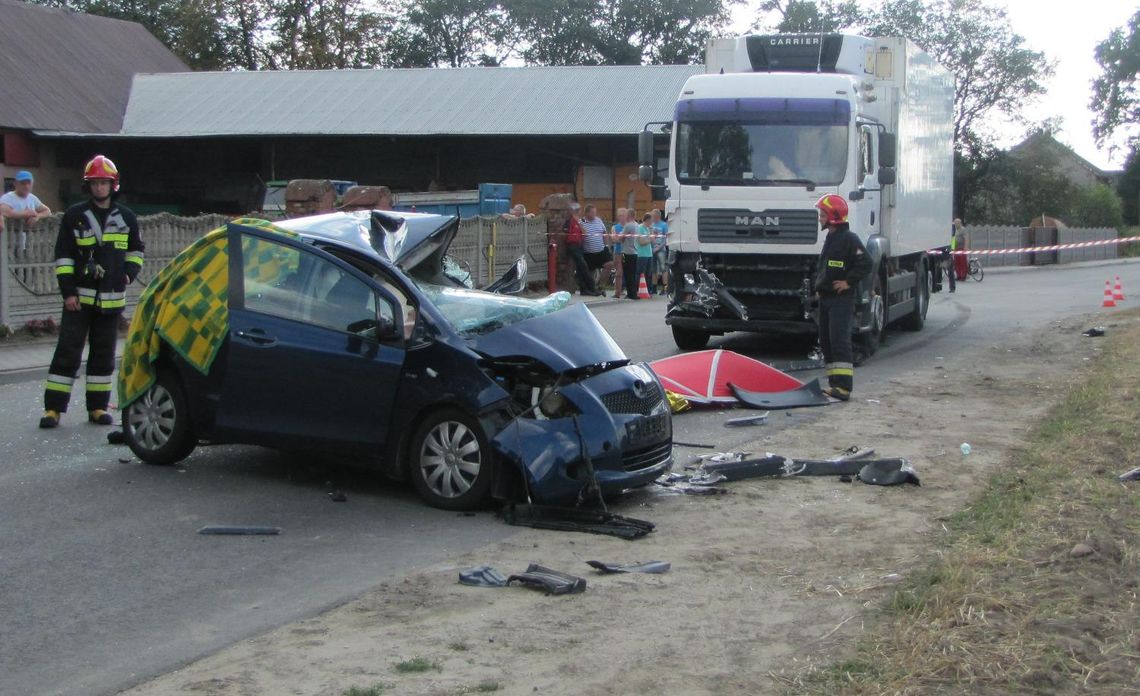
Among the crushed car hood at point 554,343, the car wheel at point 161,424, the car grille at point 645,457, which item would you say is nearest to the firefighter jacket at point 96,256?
the car wheel at point 161,424

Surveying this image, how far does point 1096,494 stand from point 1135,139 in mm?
90073

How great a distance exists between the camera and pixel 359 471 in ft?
30.4

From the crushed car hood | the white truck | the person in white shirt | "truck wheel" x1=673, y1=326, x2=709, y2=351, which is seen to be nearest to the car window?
the crushed car hood

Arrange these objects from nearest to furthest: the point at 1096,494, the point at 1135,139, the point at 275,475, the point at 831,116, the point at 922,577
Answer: the point at 922,577 → the point at 1096,494 → the point at 275,475 → the point at 831,116 → the point at 1135,139

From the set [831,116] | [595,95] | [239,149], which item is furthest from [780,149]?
[239,149]

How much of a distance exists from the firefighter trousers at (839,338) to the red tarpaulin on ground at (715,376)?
0.36 m

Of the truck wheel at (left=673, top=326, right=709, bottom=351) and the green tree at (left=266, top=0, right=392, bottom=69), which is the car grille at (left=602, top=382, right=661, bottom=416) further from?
the green tree at (left=266, top=0, right=392, bottom=69)

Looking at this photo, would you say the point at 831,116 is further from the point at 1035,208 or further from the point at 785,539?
the point at 1035,208

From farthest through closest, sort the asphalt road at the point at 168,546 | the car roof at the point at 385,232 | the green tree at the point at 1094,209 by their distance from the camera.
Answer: the green tree at the point at 1094,209 → the car roof at the point at 385,232 → the asphalt road at the point at 168,546

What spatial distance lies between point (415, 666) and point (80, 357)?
6.63 meters

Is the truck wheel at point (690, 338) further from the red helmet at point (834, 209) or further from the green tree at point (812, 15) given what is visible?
the green tree at point (812, 15)

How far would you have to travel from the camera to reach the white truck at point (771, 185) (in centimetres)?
1582

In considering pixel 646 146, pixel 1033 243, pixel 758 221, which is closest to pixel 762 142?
pixel 758 221

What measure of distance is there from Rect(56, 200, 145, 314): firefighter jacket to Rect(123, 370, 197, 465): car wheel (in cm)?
178
